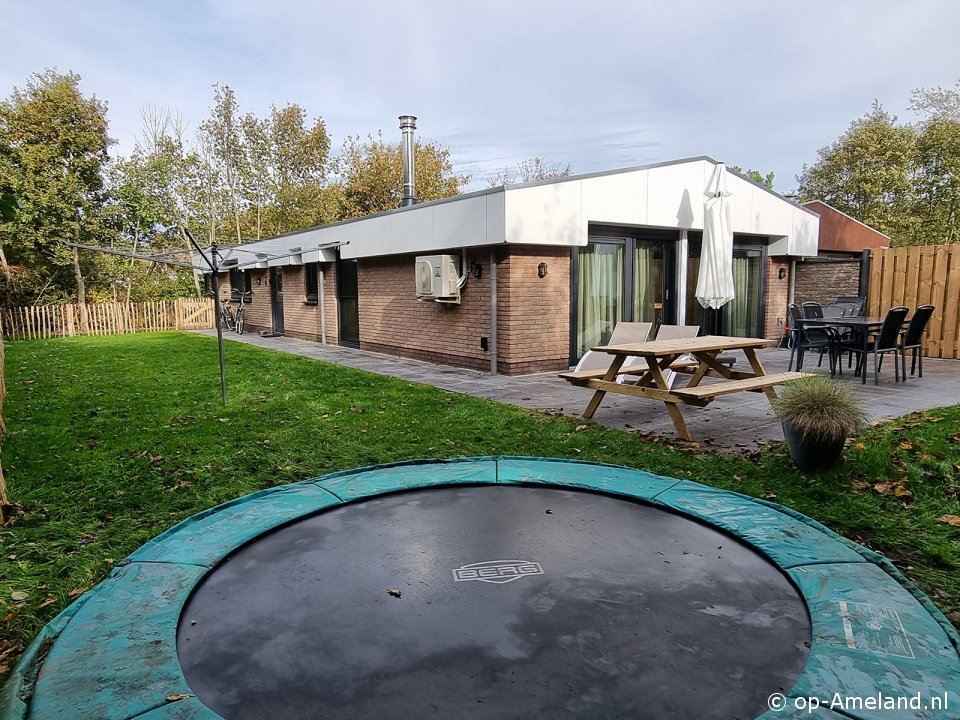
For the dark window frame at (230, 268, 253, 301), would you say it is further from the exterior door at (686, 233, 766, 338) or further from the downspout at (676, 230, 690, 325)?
the exterior door at (686, 233, 766, 338)

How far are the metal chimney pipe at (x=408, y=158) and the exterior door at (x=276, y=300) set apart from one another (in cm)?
496

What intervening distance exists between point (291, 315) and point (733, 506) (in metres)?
13.4

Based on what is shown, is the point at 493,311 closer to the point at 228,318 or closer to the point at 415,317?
the point at 415,317

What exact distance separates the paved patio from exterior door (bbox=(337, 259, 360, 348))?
296cm

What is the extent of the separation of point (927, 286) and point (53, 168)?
1969 cm

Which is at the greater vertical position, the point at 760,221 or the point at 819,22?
the point at 819,22

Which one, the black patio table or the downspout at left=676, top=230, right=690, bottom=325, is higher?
the downspout at left=676, top=230, right=690, bottom=325

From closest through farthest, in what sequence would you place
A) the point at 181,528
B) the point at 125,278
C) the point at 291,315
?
the point at 181,528 → the point at 291,315 → the point at 125,278

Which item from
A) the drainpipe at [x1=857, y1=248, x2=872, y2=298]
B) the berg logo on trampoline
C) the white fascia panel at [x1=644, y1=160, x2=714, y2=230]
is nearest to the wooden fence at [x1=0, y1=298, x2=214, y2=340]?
the white fascia panel at [x1=644, y1=160, x2=714, y2=230]

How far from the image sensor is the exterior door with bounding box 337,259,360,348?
12016 mm

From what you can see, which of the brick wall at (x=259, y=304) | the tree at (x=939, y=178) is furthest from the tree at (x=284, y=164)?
the tree at (x=939, y=178)

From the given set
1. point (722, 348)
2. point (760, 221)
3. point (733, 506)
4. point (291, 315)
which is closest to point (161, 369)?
point (291, 315)

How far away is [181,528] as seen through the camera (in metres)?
2.90

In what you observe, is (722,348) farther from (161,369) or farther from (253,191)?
(253,191)
